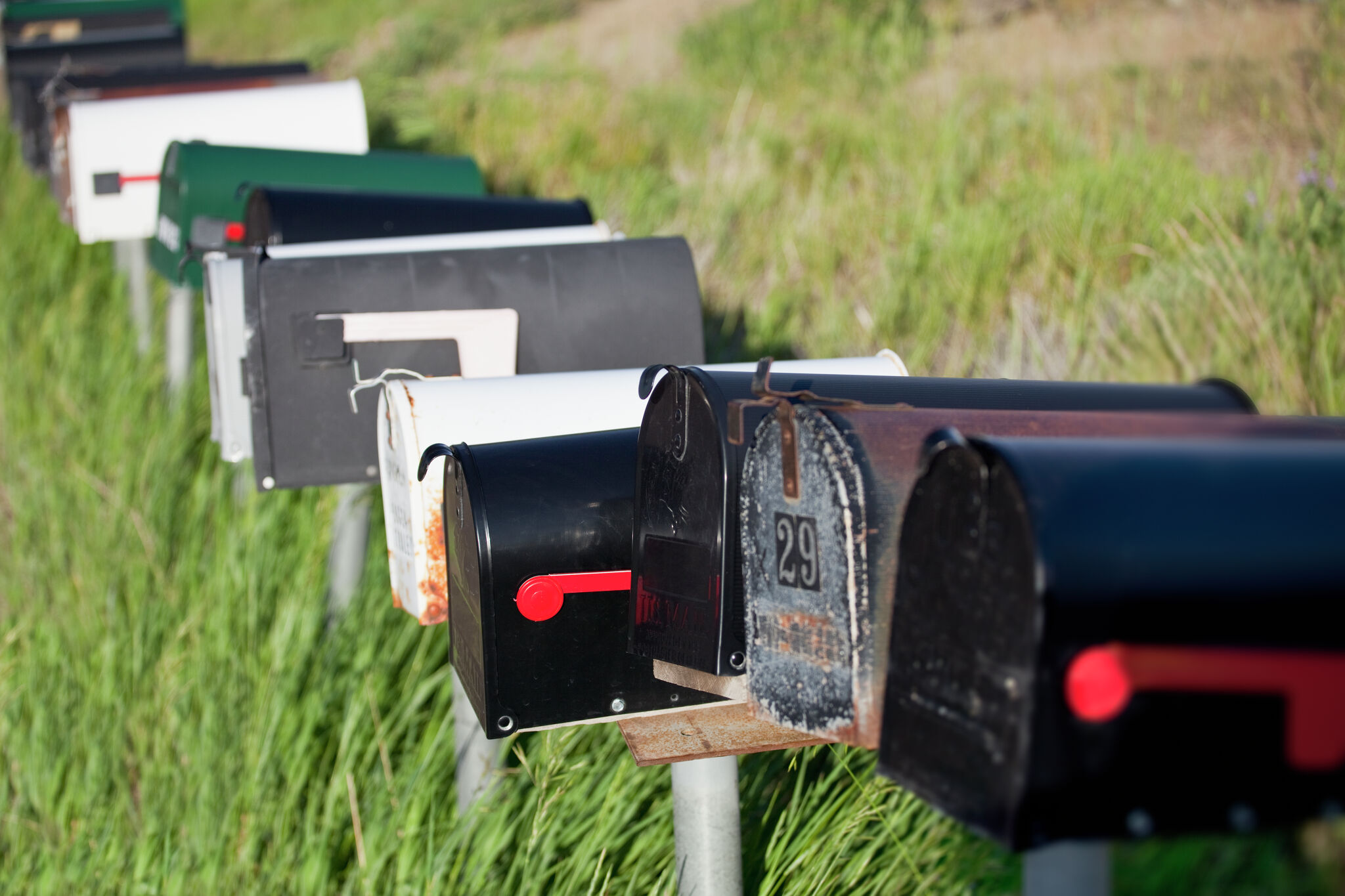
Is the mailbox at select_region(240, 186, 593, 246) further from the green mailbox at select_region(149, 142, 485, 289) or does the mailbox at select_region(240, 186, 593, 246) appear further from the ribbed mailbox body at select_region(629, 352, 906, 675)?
the ribbed mailbox body at select_region(629, 352, 906, 675)

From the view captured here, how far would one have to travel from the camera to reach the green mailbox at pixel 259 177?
314 cm

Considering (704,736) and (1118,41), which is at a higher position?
(1118,41)

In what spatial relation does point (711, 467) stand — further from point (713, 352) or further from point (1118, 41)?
point (1118, 41)

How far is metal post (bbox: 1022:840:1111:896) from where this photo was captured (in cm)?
87

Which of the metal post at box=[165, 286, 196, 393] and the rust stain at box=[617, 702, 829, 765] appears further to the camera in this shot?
the metal post at box=[165, 286, 196, 393]

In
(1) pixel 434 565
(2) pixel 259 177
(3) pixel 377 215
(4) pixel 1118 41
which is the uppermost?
(4) pixel 1118 41

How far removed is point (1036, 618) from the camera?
0.77 meters

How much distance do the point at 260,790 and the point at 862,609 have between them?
128cm

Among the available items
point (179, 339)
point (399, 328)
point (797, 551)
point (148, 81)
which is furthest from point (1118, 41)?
point (797, 551)

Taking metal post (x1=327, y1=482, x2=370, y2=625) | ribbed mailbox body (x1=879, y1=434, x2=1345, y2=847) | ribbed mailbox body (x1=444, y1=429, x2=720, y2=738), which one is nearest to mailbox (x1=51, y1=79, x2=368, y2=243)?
metal post (x1=327, y1=482, x2=370, y2=625)

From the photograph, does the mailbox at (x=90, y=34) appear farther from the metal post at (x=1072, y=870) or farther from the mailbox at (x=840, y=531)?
the metal post at (x=1072, y=870)

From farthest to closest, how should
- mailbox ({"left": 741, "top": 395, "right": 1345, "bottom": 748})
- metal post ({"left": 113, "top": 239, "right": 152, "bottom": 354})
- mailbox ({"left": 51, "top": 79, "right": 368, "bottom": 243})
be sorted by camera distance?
metal post ({"left": 113, "top": 239, "right": 152, "bottom": 354}) < mailbox ({"left": 51, "top": 79, "right": 368, "bottom": 243}) < mailbox ({"left": 741, "top": 395, "right": 1345, "bottom": 748})

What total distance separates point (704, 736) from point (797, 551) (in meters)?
0.37

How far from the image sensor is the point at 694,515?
51.0 inches
